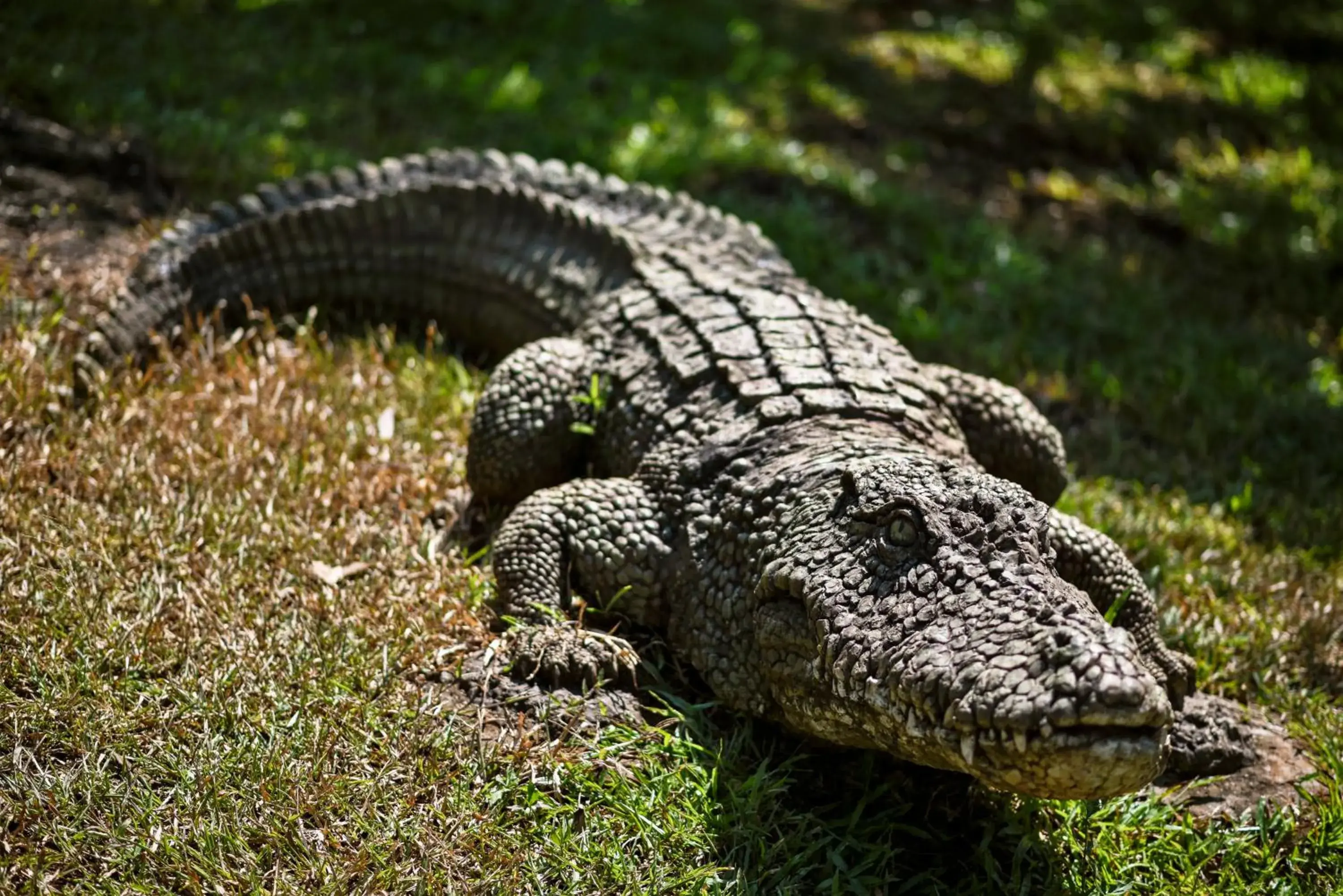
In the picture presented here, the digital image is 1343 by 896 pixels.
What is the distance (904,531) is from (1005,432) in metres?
1.39

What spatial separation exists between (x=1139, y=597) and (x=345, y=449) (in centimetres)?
278

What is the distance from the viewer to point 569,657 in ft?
11.0

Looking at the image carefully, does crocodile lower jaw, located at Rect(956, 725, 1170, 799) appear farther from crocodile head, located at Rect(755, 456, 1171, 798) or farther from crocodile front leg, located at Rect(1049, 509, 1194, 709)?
crocodile front leg, located at Rect(1049, 509, 1194, 709)

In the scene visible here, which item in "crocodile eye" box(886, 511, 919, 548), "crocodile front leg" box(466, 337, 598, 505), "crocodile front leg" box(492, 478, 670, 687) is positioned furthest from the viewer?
"crocodile front leg" box(466, 337, 598, 505)

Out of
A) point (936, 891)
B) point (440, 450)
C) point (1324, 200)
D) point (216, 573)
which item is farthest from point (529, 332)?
point (1324, 200)

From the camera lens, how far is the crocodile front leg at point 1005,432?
409 cm

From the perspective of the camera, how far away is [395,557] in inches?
150

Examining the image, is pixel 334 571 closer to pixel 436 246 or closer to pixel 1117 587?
pixel 436 246

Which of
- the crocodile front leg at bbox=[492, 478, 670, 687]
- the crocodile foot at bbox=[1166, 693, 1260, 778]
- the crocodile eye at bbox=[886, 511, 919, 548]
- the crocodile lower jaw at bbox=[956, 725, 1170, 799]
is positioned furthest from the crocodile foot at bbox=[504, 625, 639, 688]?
the crocodile foot at bbox=[1166, 693, 1260, 778]

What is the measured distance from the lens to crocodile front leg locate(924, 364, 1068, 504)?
409 cm

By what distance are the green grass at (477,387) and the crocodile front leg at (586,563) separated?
21 cm

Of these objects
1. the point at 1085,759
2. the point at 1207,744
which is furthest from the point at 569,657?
the point at 1207,744

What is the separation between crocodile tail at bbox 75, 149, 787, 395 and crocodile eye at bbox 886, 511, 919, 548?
78.1 inches

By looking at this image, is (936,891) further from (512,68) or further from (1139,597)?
(512,68)
